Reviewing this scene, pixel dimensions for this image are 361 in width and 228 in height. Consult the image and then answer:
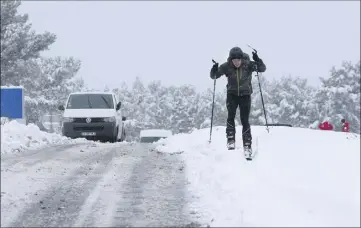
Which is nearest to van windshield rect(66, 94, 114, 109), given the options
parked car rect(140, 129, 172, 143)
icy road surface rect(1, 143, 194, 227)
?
icy road surface rect(1, 143, 194, 227)

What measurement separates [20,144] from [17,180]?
453 centimetres

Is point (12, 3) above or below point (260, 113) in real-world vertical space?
above

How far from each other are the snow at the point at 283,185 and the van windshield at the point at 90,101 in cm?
1008

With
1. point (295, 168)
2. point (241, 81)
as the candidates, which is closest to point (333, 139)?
point (241, 81)

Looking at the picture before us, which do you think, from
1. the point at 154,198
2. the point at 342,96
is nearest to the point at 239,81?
the point at 154,198

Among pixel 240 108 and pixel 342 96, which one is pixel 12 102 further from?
pixel 342 96

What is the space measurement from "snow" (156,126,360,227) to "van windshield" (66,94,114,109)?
1008 centimetres

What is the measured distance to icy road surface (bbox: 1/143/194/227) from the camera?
5.59 metres

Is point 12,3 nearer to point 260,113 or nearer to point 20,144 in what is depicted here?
point 20,144

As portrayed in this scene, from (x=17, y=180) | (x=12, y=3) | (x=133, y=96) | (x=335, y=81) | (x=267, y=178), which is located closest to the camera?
(x=267, y=178)

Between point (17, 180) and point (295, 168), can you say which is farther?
point (17, 180)

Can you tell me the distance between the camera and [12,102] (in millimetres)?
15711

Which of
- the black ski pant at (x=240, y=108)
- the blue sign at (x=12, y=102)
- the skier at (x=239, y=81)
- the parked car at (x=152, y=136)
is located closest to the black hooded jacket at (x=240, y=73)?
the skier at (x=239, y=81)

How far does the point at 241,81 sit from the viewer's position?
8.61m
